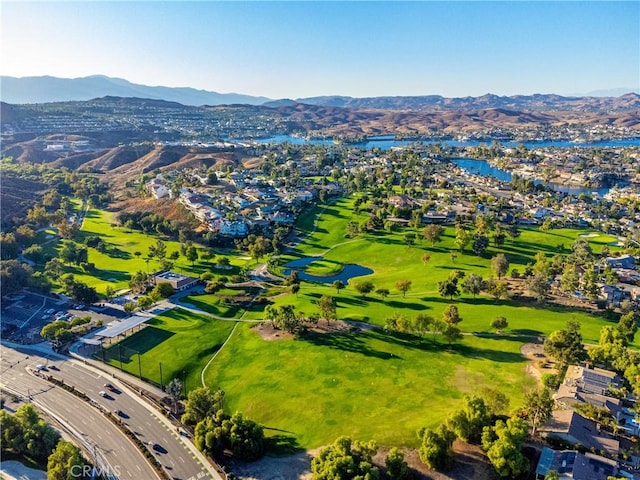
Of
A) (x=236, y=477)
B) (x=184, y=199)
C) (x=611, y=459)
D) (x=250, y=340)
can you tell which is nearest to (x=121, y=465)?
(x=236, y=477)

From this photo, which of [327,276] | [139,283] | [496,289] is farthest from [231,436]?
[327,276]

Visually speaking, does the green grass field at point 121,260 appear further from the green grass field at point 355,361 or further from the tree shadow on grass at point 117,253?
the green grass field at point 355,361

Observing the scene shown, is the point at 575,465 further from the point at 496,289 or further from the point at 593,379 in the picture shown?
the point at 496,289

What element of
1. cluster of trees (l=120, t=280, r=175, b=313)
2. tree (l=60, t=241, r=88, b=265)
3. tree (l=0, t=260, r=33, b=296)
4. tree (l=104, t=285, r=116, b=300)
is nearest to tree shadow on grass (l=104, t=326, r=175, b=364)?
cluster of trees (l=120, t=280, r=175, b=313)

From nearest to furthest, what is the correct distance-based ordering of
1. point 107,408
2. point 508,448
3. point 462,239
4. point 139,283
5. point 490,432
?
1. point 508,448
2. point 490,432
3. point 107,408
4. point 139,283
5. point 462,239

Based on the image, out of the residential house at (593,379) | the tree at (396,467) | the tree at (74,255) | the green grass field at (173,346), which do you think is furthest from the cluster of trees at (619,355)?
the tree at (74,255)

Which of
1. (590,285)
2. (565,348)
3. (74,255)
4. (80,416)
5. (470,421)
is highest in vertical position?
(590,285)
